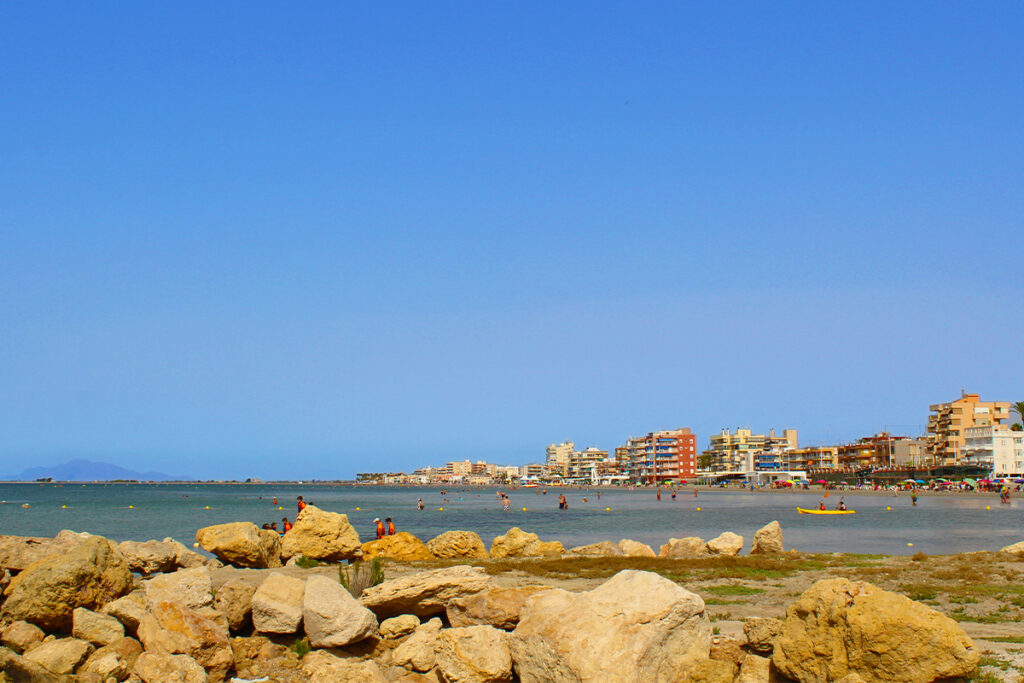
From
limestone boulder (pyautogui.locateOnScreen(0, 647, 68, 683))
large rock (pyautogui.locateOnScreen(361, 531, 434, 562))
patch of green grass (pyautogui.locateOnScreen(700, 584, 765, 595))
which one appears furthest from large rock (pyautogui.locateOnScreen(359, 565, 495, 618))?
large rock (pyautogui.locateOnScreen(361, 531, 434, 562))

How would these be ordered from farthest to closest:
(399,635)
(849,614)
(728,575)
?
(728,575)
(399,635)
(849,614)

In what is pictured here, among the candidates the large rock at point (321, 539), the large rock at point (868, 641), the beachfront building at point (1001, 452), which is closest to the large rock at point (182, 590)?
the large rock at point (868, 641)

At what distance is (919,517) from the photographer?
73438 millimetres

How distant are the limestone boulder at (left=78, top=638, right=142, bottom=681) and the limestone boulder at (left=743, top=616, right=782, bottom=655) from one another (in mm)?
10752

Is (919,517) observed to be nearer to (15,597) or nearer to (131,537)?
(131,537)

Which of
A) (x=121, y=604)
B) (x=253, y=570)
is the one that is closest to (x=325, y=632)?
(x=121, y=604)

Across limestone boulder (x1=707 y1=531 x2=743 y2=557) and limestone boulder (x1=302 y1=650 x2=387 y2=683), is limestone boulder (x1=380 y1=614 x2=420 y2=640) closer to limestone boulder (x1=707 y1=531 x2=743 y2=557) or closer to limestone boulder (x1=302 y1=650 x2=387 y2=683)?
limestone boulder (x1=302 y1=650 x2=387 y2=683)

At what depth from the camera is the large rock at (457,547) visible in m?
33.2

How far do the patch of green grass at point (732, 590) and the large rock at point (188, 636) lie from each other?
11.9m

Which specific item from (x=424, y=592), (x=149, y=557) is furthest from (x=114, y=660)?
(x=149, y=557)

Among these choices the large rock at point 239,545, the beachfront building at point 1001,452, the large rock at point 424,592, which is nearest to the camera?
the large rock at point 424,592

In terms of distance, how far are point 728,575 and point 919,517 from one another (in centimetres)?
5730

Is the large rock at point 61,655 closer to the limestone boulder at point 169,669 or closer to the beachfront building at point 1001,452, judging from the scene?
the limestone boulder at point 169,669

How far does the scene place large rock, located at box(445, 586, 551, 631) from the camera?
16.2m
